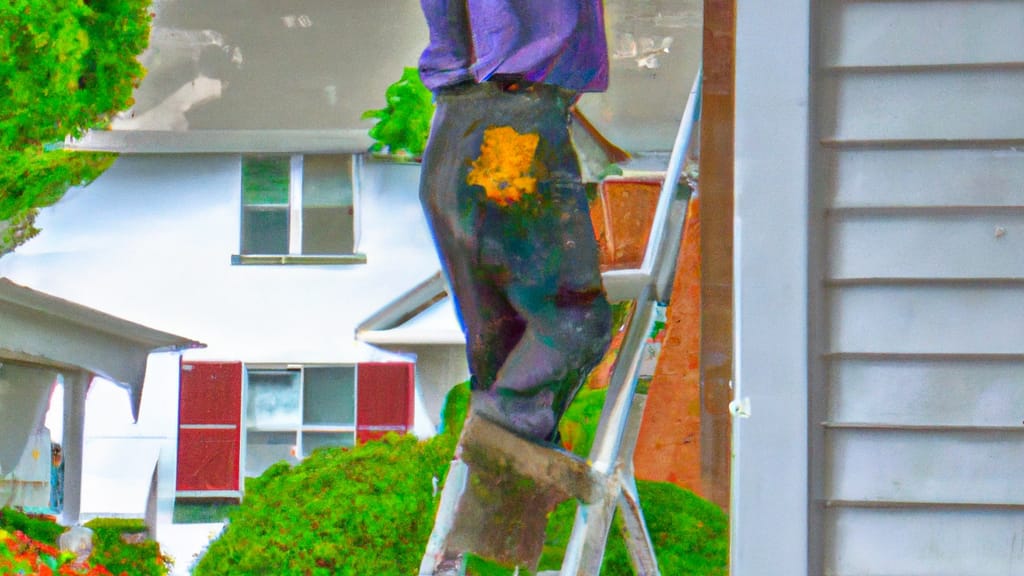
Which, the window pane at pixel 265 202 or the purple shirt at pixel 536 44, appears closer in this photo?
the purple shirt at pixel 536 44

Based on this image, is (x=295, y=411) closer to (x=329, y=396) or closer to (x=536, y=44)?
(x=329, y=396)

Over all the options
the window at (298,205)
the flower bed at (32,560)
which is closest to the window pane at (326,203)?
the window at (298,205)

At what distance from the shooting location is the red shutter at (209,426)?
573 cm

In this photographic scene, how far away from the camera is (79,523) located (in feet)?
18.9

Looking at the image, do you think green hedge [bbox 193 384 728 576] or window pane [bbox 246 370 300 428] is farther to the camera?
window pane [bbox 246 370 300 428]

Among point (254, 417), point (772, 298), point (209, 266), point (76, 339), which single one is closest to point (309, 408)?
point (254, 417)

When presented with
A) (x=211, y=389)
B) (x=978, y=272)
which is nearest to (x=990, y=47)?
(x=978, y=272)

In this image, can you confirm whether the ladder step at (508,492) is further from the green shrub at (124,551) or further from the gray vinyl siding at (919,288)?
the green shrub at (124,551)

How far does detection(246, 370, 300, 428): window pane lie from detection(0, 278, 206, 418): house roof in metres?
0.30

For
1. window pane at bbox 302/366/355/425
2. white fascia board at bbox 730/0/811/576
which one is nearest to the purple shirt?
white fascia board at bbox 730/0/811/576

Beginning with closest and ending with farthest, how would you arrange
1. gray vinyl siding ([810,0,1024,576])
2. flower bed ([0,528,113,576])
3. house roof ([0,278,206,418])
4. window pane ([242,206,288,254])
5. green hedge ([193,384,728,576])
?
gray vinyl siding ([810,0,1024,576]), green hedge ([193,384,728,576]), flower bed ([0,528,113,576]), house roof ([0,278,206,418]), window pane ([242,206,288,254])

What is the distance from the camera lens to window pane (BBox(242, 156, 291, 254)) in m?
5.95

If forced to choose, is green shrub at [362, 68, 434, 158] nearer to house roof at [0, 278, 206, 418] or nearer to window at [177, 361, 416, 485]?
window at [177, 361, 416, 485]

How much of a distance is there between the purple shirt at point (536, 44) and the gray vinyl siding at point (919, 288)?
547mm
